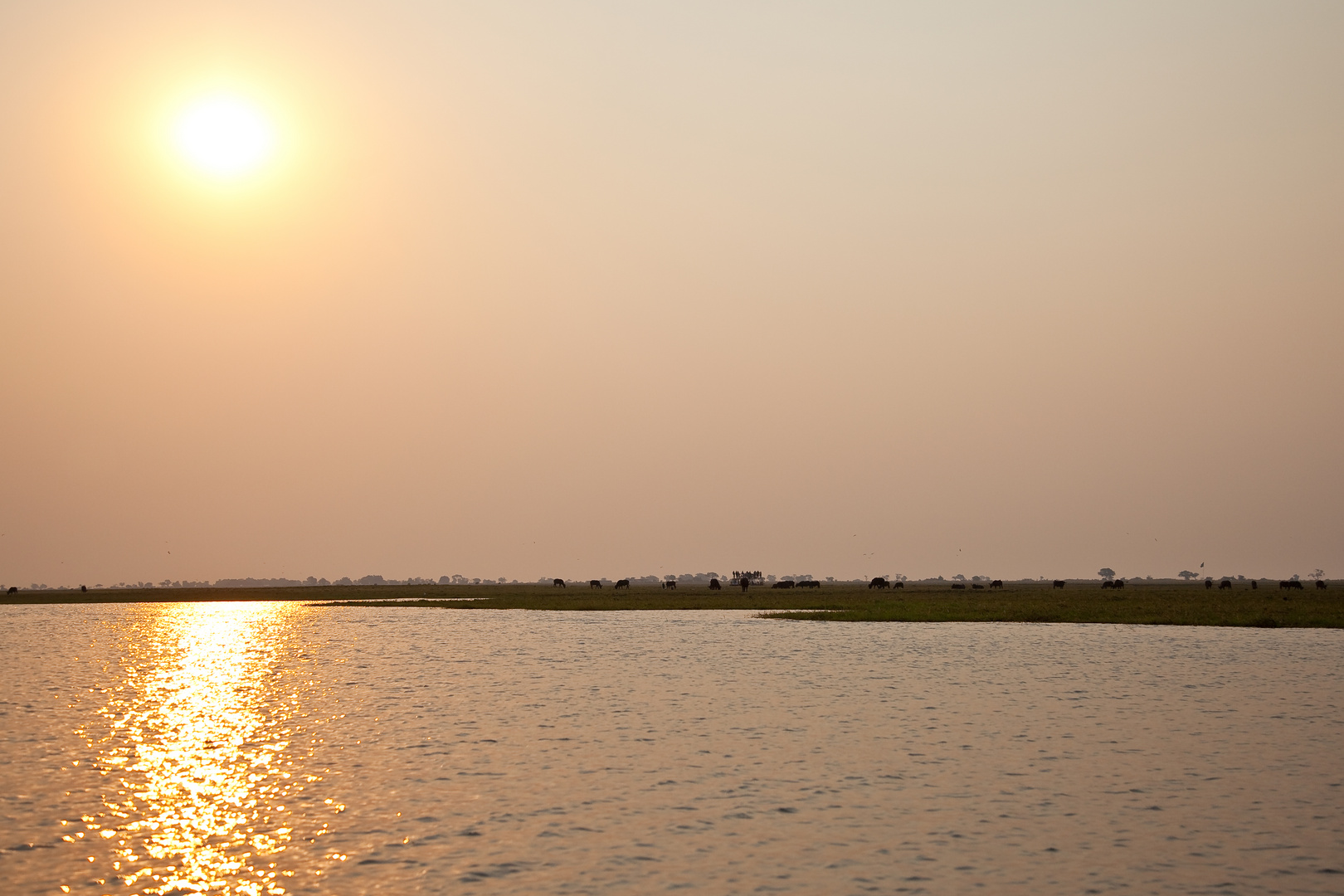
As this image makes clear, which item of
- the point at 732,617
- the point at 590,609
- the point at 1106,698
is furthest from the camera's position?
the point at 590,609

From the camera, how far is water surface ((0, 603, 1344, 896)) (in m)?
16.0

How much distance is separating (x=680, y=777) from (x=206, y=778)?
32.3 ft

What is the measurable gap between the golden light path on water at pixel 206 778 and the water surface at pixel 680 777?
0.34 ft

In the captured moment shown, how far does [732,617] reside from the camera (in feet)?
306

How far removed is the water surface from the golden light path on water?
10cm

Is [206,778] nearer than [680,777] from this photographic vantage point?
Yes

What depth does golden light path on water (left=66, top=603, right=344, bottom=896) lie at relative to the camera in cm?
1598

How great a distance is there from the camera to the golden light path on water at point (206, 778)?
1598 centimetres

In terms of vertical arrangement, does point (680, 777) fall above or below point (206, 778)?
above

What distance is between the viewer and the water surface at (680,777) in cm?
1602

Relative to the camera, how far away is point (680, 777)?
23250 millimetres

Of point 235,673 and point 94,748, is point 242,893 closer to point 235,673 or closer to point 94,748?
point 94,748

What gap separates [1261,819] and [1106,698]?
56.2 ft

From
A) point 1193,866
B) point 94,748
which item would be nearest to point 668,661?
point 94,748
